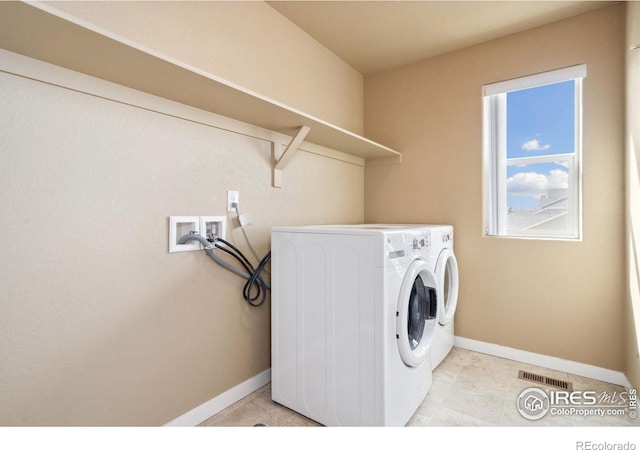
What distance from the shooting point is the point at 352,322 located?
56.5 inches

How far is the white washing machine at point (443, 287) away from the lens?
192 cm

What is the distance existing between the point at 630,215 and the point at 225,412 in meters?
2.57

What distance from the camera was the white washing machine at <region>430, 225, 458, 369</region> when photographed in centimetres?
192

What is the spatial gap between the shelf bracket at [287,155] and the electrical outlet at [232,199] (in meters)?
0.30

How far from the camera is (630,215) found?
1.80m

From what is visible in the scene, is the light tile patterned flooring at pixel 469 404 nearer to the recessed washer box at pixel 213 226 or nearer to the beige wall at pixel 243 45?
the recessed washer box at pixel 213 226

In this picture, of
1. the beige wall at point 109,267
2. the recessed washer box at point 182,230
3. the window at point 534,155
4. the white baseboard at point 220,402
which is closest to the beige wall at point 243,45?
the beige wall at point 109,267

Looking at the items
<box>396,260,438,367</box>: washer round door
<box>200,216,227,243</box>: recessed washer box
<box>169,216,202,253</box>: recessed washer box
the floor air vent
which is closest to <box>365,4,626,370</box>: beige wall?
the floor air vent

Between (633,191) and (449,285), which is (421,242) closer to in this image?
(449,285)

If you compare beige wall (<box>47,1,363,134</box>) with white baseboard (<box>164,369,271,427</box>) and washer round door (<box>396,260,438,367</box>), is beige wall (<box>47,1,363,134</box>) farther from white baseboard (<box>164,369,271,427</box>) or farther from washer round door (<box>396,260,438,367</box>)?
white baseboard (<box>164,369,271,427</box>)

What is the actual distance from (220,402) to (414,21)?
270cm

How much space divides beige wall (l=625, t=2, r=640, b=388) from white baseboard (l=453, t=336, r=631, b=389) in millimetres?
121

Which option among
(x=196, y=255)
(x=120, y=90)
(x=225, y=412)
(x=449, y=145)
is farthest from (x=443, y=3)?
(x=225, y=412)

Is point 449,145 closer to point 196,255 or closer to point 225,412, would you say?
point 196,255
